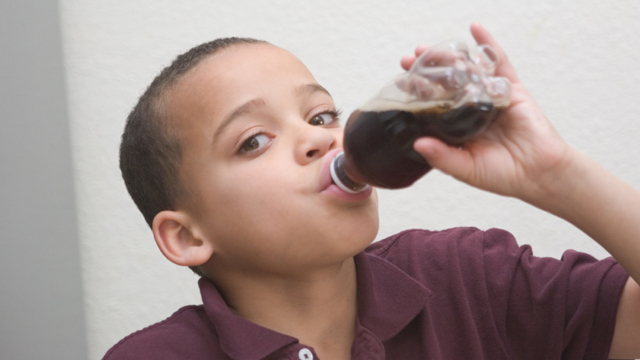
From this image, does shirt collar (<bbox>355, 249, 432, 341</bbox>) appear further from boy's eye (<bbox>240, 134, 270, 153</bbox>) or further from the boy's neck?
boy's eye (<bbox>240, 134, 270, 153</bbox>)

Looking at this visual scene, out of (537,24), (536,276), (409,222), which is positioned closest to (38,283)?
(409,222)

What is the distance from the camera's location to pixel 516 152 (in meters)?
0.64

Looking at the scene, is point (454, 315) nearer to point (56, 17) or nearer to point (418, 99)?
point (418, 99)

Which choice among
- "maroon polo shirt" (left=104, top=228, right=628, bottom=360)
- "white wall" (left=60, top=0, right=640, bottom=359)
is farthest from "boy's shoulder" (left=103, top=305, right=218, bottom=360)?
"white wall" (left=60, top=0, right=640, bottom=359)

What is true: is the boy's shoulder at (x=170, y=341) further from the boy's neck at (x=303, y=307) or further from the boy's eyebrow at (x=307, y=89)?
the boy's eyebrow at (x=307, y=89)

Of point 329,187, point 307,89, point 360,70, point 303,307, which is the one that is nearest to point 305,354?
point 303,307

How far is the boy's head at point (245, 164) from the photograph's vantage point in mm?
691

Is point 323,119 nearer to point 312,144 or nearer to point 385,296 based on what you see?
point 312,144

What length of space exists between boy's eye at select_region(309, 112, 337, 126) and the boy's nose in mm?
63

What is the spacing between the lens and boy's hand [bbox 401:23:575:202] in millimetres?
626

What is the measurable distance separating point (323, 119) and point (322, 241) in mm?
173

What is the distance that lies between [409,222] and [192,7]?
68 centimetres

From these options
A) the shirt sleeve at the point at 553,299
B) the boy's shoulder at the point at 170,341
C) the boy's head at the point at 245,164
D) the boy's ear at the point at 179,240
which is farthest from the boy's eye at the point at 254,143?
the shirt sleeve at the point at 553,299

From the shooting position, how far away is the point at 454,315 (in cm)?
84
